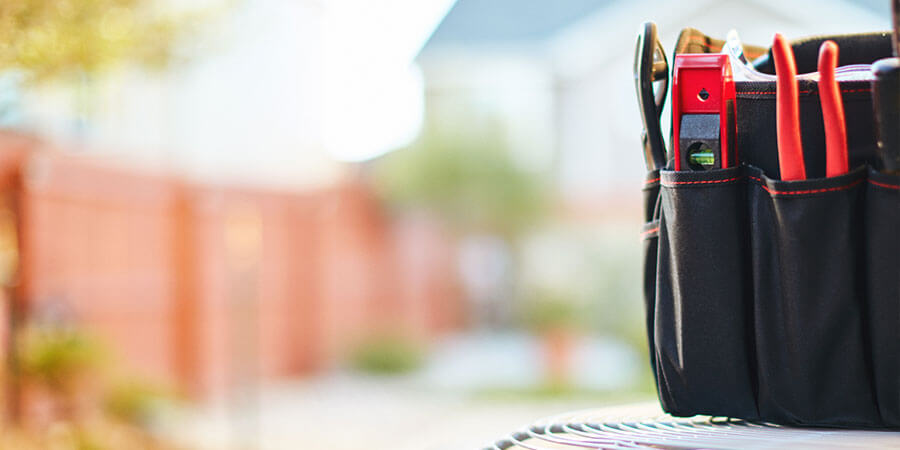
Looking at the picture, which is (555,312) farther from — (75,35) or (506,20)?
(75,35)

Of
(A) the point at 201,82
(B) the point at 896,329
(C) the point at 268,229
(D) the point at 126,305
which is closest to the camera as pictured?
(B) the point at 896,329

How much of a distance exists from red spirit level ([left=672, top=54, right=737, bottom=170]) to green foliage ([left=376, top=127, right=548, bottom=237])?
31.2 feet

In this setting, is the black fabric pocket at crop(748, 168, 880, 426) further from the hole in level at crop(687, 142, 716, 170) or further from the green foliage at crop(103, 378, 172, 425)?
the green foliage at crop(103, 378, 172, 425)

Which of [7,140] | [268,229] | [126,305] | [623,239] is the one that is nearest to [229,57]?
[268,229]

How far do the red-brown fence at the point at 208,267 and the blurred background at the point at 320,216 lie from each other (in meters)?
0.02

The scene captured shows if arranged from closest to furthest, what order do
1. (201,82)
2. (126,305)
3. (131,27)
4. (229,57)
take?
(131,27)
(126,305)
(201,82)
(229,57)

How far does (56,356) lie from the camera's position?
4.57 metres

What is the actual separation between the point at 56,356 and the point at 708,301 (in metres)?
4.49

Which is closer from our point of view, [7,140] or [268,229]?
[7,140]

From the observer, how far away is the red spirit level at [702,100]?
78 centimetres

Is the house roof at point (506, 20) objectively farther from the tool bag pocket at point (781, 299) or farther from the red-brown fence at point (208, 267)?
the tool bag pocket at point (781, 299)

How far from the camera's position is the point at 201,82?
7344 mm

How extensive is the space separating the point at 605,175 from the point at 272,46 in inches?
217

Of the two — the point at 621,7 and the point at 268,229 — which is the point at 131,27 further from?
the point at 621,7
